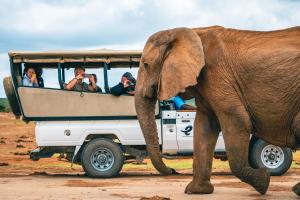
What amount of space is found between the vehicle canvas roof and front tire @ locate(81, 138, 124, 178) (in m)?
1.52

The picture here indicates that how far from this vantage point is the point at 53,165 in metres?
19.1

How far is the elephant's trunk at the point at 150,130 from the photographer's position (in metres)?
10.5

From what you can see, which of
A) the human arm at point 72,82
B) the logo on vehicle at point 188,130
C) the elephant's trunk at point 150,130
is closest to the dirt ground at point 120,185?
the elephant's trunk at point 150,130

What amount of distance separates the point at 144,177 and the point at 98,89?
6.19 ft

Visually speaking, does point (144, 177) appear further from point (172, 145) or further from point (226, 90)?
point (226, 90)

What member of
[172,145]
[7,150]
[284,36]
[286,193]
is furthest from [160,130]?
[7,150]

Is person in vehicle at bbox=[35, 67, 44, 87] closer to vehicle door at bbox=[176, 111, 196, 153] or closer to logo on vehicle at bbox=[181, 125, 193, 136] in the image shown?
vehicle door at bbox=[176, 111, 196, 153]

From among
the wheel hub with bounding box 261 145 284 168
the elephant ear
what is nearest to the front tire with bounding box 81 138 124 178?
the wheel hub with bounding box 261 145 284 168

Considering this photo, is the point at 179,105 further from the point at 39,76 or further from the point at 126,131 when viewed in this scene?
the point at 39,76

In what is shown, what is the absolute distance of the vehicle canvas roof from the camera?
14656 millimetres

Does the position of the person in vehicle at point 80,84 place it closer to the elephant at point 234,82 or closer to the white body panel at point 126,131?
the white body panel at point 126,131

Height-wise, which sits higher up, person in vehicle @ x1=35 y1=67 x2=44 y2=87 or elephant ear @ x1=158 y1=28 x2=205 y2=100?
elephant ear @ x1=158 y1=28 x2=205 y2=100

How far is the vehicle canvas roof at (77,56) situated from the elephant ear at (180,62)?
3979mm

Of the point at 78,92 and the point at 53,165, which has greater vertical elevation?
the point at 78,92
